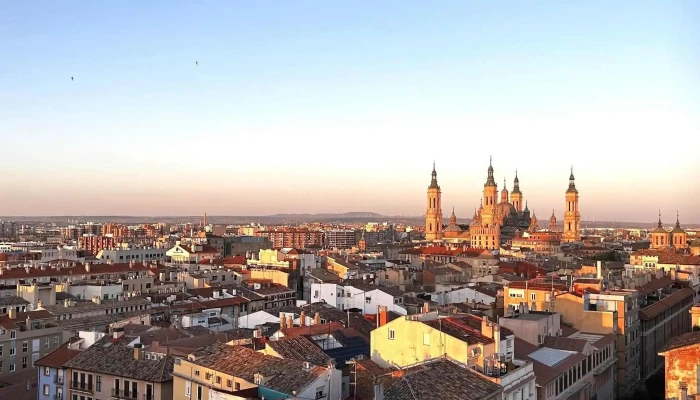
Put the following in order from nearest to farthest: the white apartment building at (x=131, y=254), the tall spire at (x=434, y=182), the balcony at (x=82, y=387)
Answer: the balcony at (x=82, y=387), the white apartment building at (x=131, y=254), the tall spire at (x=434, y=182)

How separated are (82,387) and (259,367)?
1140 cm

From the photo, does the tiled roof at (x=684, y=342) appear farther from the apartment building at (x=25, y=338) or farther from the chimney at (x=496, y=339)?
the apartment building at (x=25, y=338)

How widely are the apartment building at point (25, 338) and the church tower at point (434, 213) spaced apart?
142295 mm

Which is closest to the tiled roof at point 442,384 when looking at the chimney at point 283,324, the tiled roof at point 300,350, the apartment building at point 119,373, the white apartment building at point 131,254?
the tiled roof at point 300,350

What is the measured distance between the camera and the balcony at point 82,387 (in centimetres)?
3375

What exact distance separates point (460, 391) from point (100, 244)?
162187 millimetres

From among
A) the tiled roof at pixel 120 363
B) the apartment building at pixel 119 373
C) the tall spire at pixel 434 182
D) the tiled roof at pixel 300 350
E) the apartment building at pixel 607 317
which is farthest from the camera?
A: the tall spire at pixel 434 182

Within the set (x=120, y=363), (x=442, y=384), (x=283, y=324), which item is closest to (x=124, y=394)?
(x=120, y=363)

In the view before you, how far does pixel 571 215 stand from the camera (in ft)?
595

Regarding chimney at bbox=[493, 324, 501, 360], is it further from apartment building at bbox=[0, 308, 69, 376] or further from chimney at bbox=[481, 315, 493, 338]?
apartment building at bbox=[0, 308, 69, 376]

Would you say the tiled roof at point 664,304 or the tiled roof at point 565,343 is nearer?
the tiled roof at point 565,343

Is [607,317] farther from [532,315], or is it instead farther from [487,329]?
[487,329]

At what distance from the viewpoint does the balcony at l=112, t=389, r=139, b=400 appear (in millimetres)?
31875

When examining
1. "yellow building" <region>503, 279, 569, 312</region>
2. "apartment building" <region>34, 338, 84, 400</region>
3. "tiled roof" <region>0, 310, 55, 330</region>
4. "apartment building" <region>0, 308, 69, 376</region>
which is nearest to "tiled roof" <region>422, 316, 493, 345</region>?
"yellow building" <region>503, 279, 569, 312</region>
